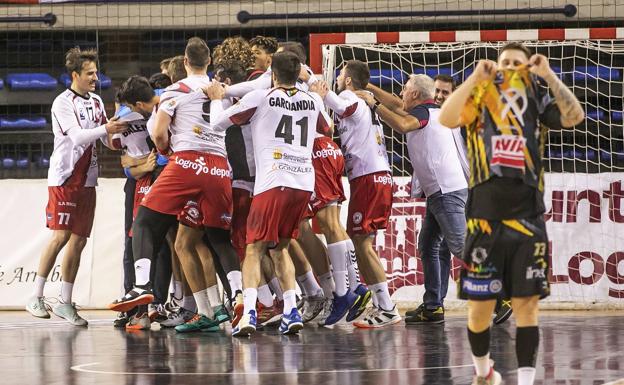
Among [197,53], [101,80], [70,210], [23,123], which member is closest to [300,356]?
[197,53]

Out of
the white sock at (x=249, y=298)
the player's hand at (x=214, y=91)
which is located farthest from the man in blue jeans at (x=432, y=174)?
the white sock at (x=249, y=298)

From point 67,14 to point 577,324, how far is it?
9.73m

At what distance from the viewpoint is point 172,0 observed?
16.2 metres

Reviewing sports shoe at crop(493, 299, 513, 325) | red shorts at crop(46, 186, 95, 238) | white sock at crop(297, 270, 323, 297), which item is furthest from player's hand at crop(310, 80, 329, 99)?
red shorts at crop(46, 186, 95, 238)

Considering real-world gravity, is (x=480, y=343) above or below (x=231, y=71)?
below

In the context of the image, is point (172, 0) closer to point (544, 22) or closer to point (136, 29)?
point (136, 29)

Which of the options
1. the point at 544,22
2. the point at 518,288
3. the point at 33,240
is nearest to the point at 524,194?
the point at 518,288

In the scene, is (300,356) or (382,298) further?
(382,298)

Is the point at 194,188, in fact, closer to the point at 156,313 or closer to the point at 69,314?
the point at 156,313

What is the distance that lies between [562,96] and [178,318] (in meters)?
4.83

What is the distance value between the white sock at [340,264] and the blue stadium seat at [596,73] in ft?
17.7

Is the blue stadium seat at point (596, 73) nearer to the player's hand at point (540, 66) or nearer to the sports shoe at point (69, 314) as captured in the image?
the sports shoe at point (69, 314)

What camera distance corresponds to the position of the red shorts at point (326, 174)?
9344mm

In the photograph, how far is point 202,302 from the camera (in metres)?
9.02
